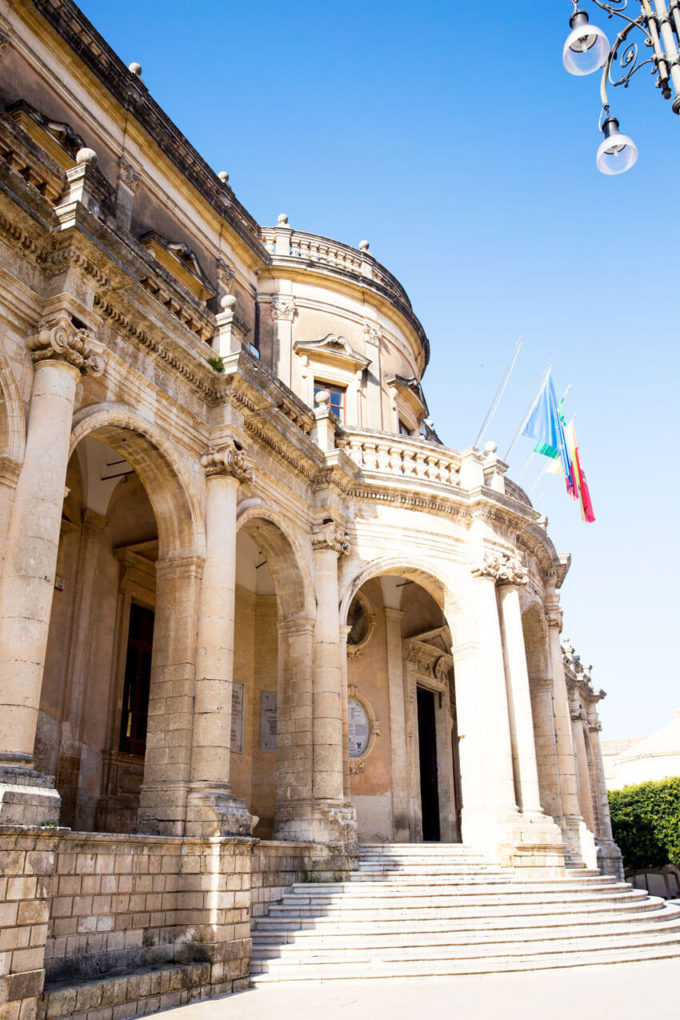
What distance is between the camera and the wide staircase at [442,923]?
9.88m

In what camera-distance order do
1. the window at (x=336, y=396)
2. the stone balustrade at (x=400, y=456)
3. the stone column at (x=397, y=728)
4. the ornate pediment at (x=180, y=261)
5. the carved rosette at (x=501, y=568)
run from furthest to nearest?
the window at (x=336, y=396) → the stone column at (x=397, y=728) → the carved rosette at (x=501, y=568) → the stone balustrade at (x=400, y=456) → the ornate pediment at (x=180, y=261)

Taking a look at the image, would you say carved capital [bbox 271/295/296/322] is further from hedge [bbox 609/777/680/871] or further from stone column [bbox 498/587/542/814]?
hedge [bbox 609/777/680/871]

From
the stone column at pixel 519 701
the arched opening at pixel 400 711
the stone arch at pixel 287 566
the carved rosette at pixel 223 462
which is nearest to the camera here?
the carved rosette at pixel 223 462

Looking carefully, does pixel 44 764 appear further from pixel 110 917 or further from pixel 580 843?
pixel 580 843

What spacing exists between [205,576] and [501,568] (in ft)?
23.3

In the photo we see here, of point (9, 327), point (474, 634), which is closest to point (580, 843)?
point (474, 634)

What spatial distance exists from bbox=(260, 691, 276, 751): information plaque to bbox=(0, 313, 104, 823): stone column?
27.8ft

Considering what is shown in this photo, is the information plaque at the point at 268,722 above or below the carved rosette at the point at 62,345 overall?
below

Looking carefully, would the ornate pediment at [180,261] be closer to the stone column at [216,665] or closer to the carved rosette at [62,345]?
the stone column at [216,665]

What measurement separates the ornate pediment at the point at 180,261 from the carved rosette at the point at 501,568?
24.8ft

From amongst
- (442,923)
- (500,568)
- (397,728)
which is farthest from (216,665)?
(397,728)

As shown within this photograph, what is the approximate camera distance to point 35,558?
8.10 metres

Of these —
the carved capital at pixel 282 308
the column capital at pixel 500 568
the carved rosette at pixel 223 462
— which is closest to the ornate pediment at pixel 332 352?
the carved capital at pixel 282 308

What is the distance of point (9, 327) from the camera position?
8.70 metres
